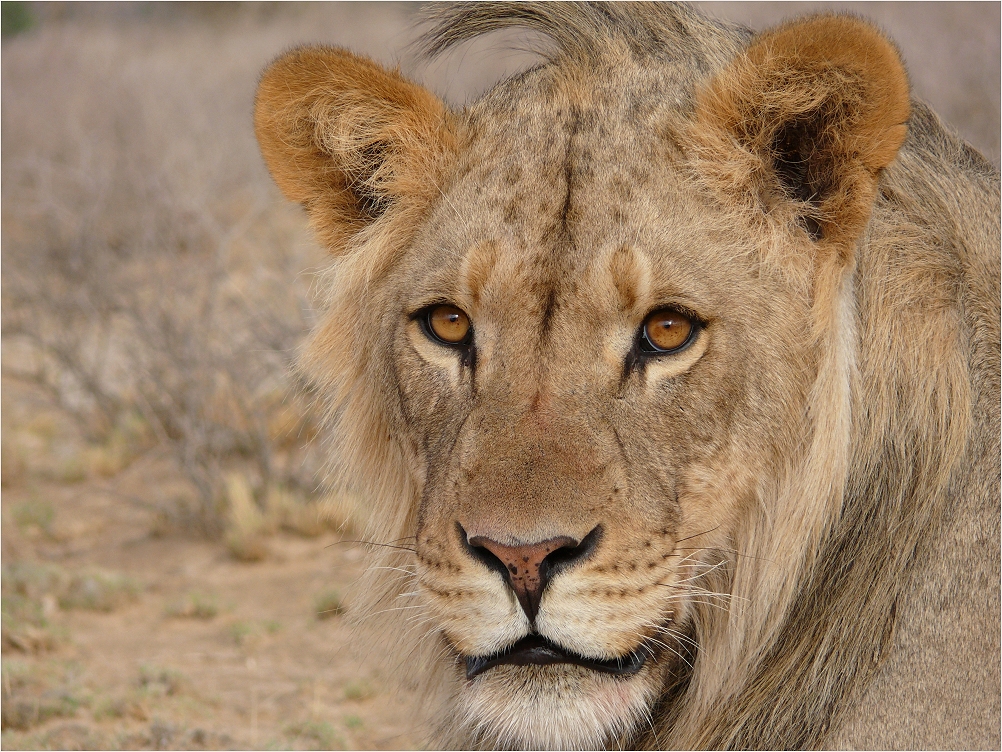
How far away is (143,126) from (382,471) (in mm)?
9594

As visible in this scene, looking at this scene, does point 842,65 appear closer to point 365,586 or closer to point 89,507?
point 365,586

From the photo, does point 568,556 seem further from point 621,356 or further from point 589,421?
point 621,356

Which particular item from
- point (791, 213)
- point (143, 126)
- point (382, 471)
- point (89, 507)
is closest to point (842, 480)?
point (791, 213)

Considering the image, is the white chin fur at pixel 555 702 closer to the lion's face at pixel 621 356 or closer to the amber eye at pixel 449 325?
the lion's face at pixel 621 356

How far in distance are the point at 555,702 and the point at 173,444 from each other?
4.71 m

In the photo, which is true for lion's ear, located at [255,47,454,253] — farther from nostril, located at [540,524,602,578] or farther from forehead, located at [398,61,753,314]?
nostril, located at [540,524,602,578]

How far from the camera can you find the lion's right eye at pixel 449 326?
109 inches

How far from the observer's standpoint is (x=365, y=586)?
3.31m

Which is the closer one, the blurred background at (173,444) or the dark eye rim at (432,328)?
the dark eye rim at (432,328)

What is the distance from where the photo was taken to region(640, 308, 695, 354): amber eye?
256cm

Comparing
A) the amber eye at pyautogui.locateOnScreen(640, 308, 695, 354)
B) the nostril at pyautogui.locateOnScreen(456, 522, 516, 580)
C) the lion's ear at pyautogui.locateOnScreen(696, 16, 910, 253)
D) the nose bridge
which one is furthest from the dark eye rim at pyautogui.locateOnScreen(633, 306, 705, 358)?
the nostril at pyautogui.locateOnScreen(456, 522, 516, 580)

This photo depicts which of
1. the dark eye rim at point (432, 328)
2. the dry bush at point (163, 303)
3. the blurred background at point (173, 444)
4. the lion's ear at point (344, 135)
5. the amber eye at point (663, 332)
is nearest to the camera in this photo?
the amber eye at point (663, 332)

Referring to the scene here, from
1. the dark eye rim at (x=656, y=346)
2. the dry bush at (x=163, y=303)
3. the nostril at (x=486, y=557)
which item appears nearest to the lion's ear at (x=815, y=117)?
the dark eye rim at (x=656, y=346)

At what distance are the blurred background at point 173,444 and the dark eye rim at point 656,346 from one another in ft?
3.79
